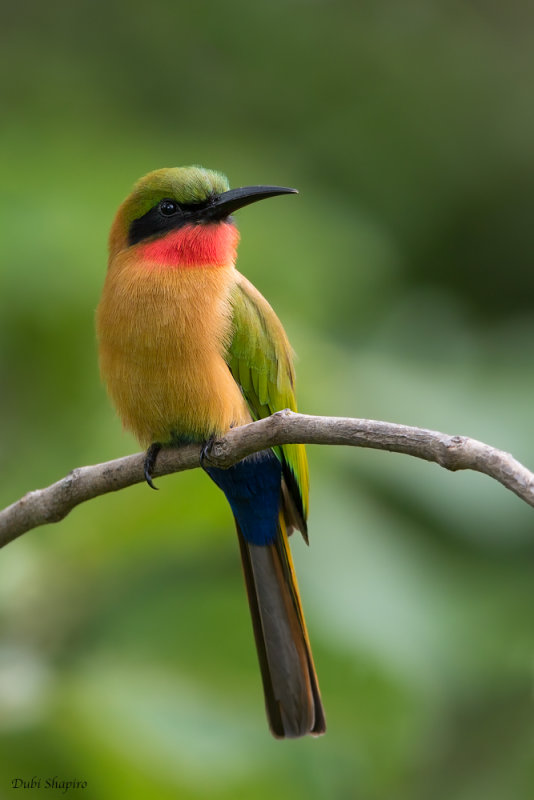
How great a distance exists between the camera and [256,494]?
2641mm

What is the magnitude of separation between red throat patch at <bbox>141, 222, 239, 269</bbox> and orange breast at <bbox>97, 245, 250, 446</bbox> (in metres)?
0.03

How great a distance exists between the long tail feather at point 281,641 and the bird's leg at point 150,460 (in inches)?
11.3

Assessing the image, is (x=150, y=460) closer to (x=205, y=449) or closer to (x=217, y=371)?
(x=205, y=449)

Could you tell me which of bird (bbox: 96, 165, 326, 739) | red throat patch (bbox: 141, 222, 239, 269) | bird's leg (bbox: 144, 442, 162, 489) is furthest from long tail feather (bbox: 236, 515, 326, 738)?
red throat patch (bbox: 141, 222, 239, 269)

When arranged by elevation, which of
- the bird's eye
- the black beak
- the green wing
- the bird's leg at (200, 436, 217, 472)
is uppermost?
the bird's eye

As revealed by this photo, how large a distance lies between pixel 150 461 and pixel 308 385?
0.65 metres

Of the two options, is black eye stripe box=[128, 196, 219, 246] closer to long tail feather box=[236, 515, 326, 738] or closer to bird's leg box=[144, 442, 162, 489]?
bird's leg box=[144, 442, 162, 489]

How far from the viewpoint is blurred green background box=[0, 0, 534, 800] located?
229 centimetres

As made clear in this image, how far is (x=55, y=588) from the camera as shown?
2479 mm

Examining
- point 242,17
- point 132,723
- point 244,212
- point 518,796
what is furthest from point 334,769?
point 242,17

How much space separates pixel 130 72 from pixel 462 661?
2955mm

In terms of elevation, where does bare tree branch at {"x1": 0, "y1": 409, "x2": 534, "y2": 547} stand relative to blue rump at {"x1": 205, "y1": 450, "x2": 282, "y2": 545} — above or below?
below

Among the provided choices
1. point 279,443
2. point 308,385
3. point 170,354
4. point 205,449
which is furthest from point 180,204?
point 279,443

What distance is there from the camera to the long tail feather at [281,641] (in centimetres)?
237
